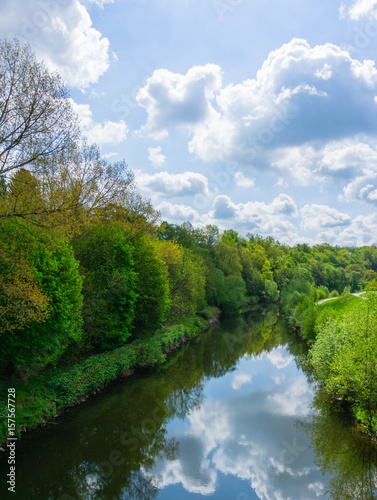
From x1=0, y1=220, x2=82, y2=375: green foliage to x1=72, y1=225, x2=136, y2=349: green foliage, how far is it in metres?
3.72

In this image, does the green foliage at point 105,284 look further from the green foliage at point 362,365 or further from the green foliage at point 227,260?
the green foliage at point 227,260

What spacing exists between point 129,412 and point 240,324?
100 ft

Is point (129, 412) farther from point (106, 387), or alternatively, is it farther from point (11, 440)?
point (11, 440)

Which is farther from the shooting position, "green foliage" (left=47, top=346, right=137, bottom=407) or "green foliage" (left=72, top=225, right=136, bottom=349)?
"green foliage" (left=72, top=225, right=136, bottom=349)

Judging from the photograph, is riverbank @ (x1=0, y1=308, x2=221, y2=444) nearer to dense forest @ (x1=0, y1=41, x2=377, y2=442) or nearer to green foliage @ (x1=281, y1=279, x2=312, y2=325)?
dense forest @ (x1=0, y1=41, x2=377, y2=442)

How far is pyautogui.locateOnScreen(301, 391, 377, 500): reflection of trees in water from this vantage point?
1062cm

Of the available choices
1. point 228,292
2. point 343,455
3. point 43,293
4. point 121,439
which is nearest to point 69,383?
point 121,439

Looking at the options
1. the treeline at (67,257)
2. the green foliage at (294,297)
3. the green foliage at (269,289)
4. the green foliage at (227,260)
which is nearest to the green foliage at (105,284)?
the treeline at (67,257)

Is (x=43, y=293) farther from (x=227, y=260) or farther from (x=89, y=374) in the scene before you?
(x=227, y=260)

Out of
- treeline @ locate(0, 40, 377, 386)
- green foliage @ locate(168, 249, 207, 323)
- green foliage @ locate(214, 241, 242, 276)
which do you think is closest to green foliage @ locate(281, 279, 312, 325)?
treeline @ locate(0, 40, 377, 386)

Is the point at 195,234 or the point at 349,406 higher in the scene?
the point at 195,234

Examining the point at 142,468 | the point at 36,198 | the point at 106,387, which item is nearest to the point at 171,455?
the point at 142,468

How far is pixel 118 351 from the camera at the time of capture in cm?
2188

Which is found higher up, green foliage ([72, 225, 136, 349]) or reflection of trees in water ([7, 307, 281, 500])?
green foliage ([72, 225, 136, 349])
